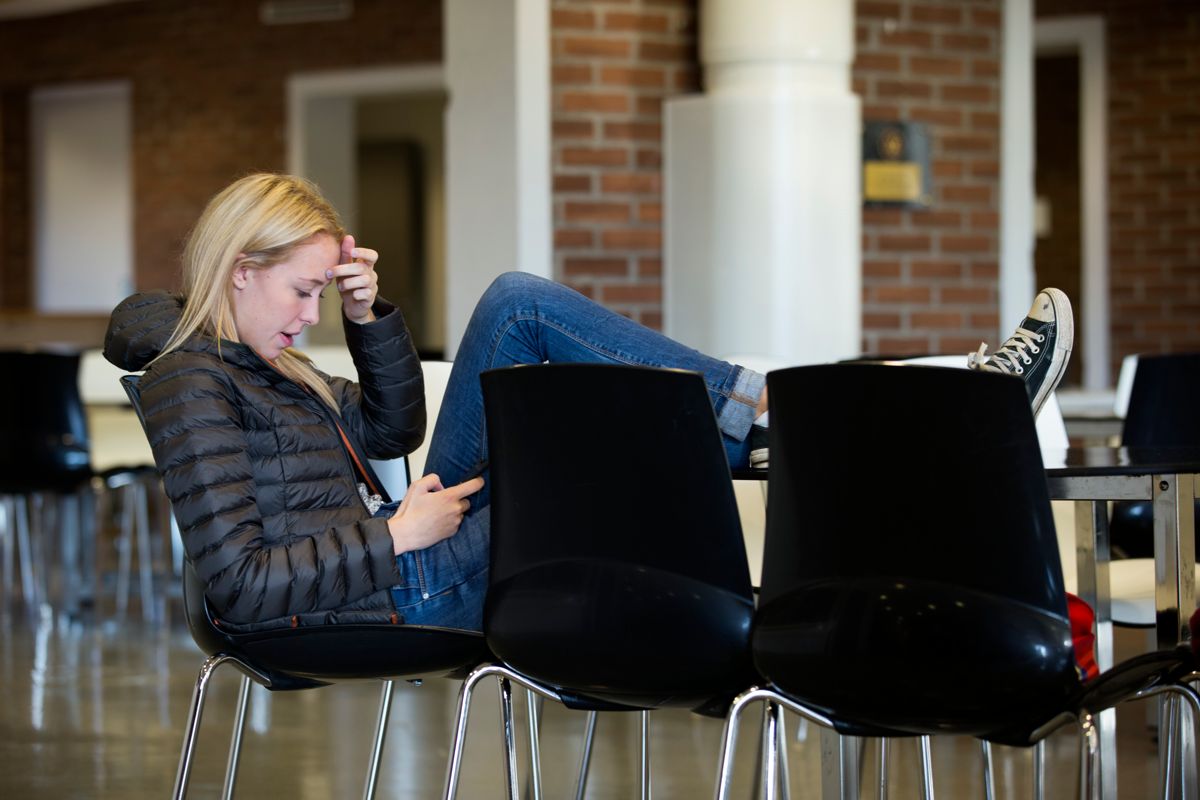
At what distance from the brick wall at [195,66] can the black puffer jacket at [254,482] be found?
6909mm

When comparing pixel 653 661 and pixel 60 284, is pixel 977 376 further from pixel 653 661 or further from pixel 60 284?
pixel 60 284

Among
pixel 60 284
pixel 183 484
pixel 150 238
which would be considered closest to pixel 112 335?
Answer: pixel 183 484

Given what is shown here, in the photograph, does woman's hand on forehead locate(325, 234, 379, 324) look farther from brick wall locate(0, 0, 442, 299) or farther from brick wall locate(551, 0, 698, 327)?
brick wall locate(0, 0, 442, 299)

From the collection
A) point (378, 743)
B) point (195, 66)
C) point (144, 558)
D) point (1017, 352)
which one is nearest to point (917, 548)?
point (1017, 352)

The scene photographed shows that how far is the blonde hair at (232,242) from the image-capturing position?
225 centimetres

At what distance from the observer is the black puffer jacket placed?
2.06m

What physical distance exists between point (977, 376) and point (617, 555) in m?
0.50

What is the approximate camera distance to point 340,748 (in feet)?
11.9

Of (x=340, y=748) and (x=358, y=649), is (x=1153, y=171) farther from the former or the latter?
(x=358, y=649)

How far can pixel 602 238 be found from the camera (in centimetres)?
481

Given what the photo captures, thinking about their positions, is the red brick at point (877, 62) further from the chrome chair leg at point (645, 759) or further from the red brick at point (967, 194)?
the chrome chair leg at point (645, 759)

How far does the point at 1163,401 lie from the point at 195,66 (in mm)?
7480

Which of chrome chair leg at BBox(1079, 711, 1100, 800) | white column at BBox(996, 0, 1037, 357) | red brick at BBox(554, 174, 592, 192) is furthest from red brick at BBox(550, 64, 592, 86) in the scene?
chrome chair leg at BBox(1079, 711, 1100, 800)

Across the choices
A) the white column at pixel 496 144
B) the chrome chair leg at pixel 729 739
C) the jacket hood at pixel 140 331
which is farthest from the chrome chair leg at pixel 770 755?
the white column at pixel 496 144
